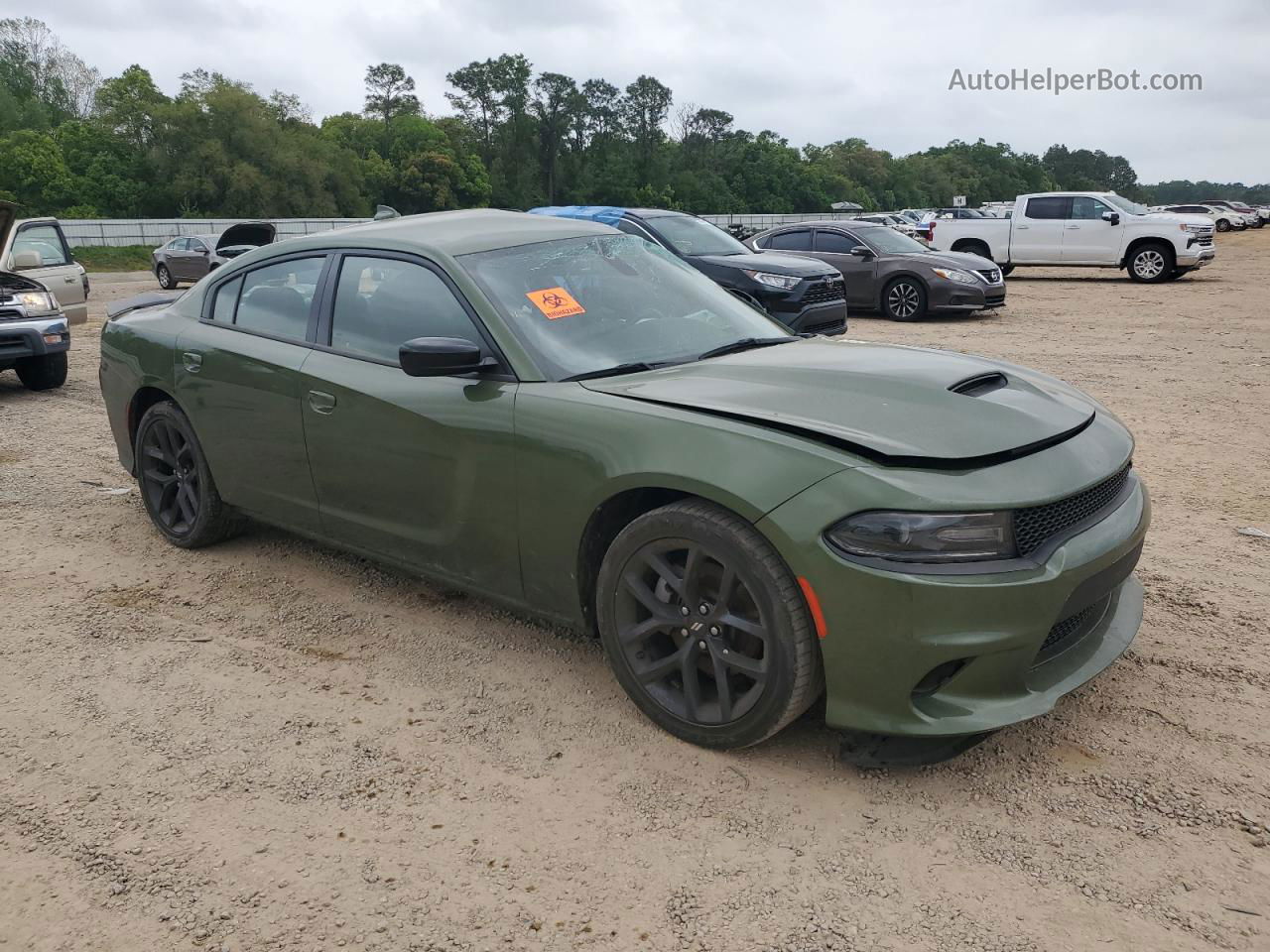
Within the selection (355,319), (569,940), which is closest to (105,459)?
(355,319)

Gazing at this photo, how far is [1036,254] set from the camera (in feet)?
69.4

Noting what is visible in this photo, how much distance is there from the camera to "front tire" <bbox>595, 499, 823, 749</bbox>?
277 centimetres

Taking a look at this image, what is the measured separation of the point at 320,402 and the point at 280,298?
711 mm

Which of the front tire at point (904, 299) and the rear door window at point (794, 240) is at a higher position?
the rear door window at point (794, 240)

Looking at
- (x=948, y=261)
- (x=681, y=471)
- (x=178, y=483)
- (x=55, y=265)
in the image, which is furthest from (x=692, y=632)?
(x=948, y=261)

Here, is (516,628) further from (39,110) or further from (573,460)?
(39,110)

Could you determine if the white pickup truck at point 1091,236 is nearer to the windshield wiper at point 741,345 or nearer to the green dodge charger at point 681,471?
the windshield wiper at point 741,345

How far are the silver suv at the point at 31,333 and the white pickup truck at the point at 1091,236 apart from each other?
697 inches

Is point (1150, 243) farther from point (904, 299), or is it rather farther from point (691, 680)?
point (691, 680)

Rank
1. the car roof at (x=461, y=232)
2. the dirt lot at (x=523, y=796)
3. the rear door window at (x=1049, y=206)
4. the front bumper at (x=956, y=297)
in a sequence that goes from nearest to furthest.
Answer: the dirt lot at (x=523, y=796)
the car roof at (x=461, y=232)
the front bumper at (x=956, y=297)
the rear door window at (x=1049, y=206)

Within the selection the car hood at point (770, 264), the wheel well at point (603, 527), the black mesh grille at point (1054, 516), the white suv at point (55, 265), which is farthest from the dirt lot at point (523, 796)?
the white suv at point (55, 265)

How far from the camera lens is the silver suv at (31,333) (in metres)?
8.96

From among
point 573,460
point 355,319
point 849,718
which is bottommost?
point 849,718

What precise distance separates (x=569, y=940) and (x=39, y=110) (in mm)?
83383
